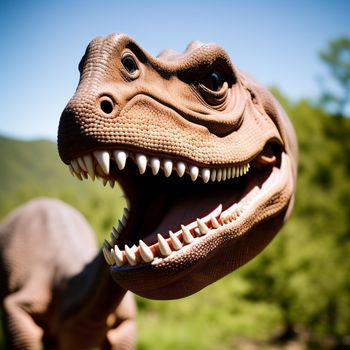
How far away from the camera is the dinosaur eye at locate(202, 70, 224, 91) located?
1521 mm

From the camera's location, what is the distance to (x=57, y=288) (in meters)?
2.56

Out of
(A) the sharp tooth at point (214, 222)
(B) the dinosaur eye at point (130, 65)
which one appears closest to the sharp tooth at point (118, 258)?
(A) the sharp tooth at point (214, 222)

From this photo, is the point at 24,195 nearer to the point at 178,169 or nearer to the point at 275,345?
the point at 275,345

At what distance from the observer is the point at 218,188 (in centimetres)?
169

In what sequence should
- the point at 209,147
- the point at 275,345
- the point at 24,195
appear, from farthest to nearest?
1. the point at 24,195
2. the point at 275,345
3. the point at 209,147

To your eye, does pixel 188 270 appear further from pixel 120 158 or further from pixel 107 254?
pixel 120 158

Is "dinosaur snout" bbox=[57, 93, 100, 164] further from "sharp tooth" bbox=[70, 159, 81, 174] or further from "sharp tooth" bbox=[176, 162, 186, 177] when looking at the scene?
"sharp tooth" bbox=[176, 162, 186, 177]

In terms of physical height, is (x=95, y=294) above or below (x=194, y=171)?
below

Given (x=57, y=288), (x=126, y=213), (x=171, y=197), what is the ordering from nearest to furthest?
(x=126, y=213) < (x=171, y=197) < (x=57, y=288)

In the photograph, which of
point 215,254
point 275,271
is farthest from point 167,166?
point 275,271

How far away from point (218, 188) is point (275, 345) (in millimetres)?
11358

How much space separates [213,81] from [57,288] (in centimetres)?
181

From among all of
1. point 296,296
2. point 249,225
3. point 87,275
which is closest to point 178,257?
point 249,225

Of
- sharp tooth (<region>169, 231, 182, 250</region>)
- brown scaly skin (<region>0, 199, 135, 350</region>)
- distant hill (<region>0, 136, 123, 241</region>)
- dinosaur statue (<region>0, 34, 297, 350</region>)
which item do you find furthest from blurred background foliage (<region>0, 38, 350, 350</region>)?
sharp tooth (<region>169, 231, 182, 250</region>)
